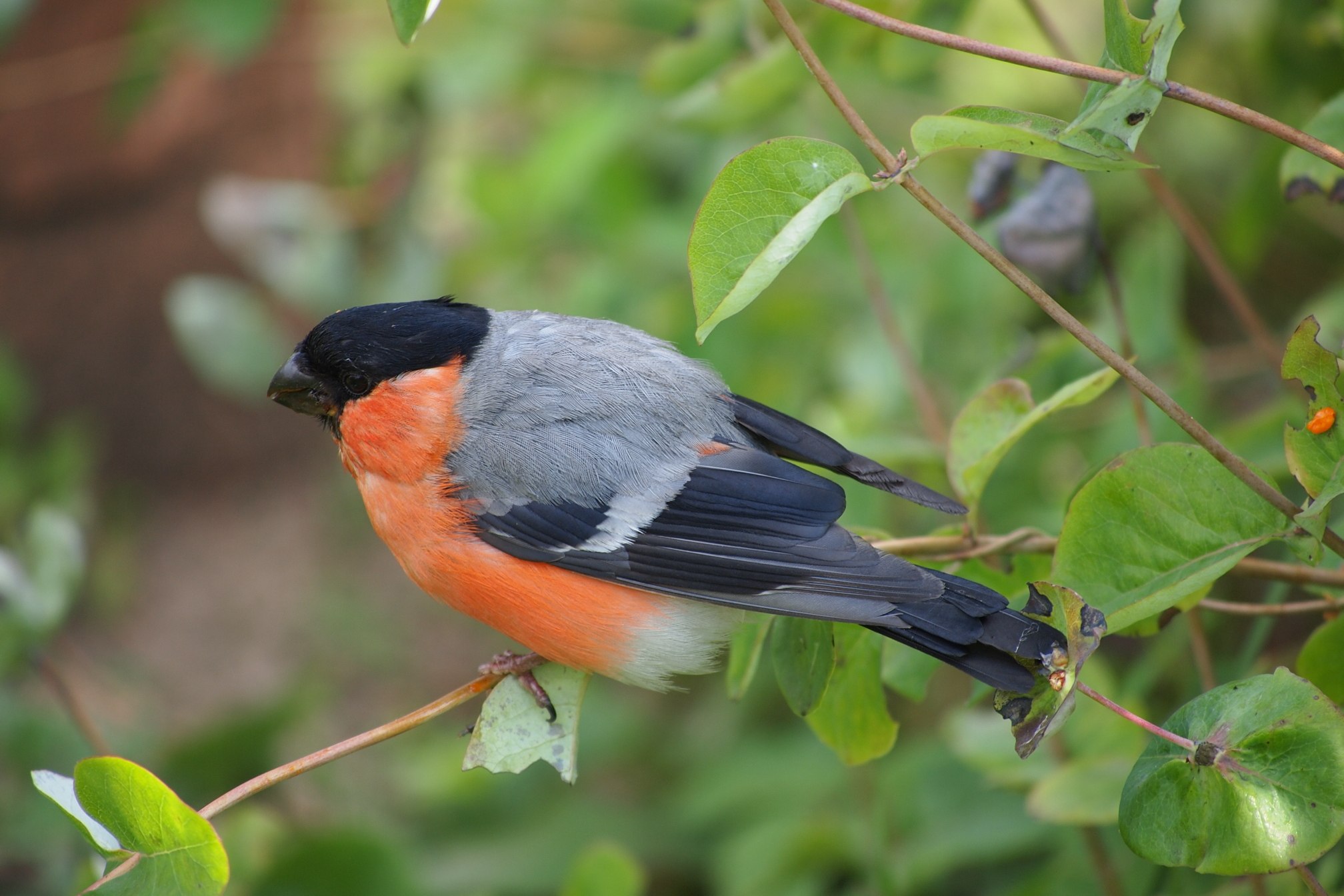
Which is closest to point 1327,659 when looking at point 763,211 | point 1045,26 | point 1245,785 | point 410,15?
point 1245,785

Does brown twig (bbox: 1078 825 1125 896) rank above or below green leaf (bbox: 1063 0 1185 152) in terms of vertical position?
below

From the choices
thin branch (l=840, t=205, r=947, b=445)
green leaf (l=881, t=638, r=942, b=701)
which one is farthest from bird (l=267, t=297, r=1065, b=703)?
A: thin branch (l=840, t=205, r=947, b=445)

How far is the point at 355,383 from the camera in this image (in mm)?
2344

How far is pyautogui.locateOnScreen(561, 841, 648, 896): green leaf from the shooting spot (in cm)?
208

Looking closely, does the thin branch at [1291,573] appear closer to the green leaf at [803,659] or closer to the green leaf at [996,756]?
the green leaf at [803,659]

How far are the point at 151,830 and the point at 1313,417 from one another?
5.32ft

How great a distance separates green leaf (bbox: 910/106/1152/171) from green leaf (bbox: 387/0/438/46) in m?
0.63

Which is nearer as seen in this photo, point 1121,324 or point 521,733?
point 521,733

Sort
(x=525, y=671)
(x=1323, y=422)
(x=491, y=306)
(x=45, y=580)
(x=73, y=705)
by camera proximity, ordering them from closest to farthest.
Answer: (x=1323, y=422) → (x=525, y=671) → (x=73, y=705) → (x=45, y=580) → (x=491, y=306)

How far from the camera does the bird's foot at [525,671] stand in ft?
6.29

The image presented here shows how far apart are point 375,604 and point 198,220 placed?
2.00 m

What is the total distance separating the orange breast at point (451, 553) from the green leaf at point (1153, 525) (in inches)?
31.1

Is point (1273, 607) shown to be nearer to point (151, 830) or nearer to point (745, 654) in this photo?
point (745, 654)

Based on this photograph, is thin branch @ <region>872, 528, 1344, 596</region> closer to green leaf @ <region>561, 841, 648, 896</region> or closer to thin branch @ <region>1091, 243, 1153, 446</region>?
thin branch @ <region>1091, 243, 1153, 446</region>
